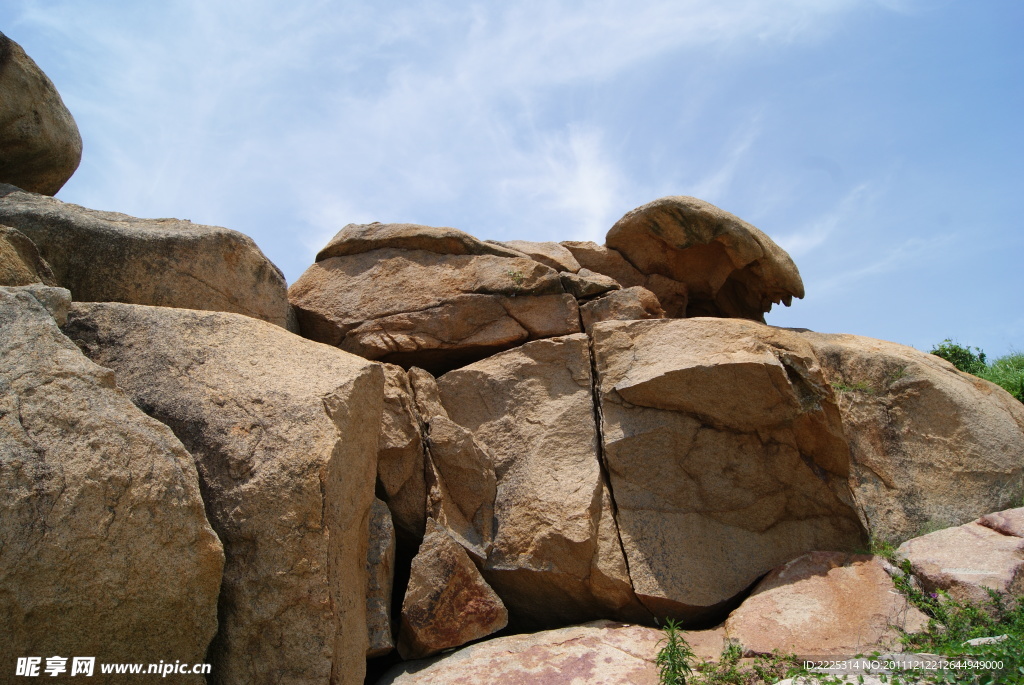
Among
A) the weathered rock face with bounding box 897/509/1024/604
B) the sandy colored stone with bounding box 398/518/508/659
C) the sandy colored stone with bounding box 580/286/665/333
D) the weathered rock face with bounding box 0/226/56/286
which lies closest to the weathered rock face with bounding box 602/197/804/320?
the sandy colored stone with bounding box 580/286/665/333

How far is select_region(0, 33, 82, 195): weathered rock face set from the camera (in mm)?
6477

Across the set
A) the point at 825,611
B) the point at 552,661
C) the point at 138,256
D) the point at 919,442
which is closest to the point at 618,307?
the point at 919,442

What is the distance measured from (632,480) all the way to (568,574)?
882mm

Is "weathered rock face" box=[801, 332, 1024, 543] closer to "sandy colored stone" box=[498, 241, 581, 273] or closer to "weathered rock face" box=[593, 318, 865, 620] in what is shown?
"weathered rock face" box=[593, 318, 865, 620]

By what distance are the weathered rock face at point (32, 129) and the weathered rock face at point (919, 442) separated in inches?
276

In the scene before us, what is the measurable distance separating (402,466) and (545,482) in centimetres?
113

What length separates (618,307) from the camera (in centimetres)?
736

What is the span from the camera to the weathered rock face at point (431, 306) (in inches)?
282

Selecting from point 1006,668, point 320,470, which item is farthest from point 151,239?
point 1006,668

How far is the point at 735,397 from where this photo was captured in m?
6.19

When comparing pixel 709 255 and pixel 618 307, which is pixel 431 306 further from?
pixel 709 255

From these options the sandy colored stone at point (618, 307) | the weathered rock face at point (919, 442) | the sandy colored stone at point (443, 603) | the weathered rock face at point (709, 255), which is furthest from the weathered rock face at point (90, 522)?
the weathered rock face at point (709, 255)

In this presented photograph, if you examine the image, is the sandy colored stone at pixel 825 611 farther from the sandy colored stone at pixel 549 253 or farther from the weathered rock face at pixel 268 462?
the sandy colored stone at pixel 549 253

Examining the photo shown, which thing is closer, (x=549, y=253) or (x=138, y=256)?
(x=138, y=256)
